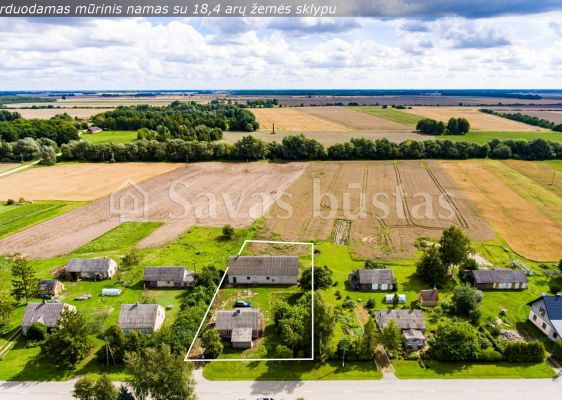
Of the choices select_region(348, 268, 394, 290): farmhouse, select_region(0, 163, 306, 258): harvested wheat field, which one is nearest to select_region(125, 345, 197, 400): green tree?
select_region(348, 268, 394, 290): farmhouse

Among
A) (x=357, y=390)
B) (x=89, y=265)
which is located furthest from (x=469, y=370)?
(x=89, y=265)

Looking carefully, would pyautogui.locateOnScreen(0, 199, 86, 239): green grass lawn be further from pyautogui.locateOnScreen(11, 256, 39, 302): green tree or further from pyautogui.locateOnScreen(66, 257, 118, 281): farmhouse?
pyautogui.locateOnScreen(11, 256, 39, 302): green tree

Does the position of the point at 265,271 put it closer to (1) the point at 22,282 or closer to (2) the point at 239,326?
(2) the point at 239,326

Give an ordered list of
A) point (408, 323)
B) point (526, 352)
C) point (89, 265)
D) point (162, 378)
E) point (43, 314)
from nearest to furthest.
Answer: point (162, 378)
point (526, 352)
point (408, 323)
point (43, 314)
point (89, 265)

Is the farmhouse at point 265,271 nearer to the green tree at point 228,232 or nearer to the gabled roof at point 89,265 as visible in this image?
the green tree at point 228,232

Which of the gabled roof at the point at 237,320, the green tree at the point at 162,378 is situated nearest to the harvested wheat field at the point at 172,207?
the gabled roof at the point at 237,320

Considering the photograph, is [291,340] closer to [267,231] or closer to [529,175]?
[267,231]

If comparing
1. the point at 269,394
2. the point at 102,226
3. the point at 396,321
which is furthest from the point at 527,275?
the point at 102,226
